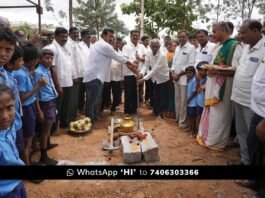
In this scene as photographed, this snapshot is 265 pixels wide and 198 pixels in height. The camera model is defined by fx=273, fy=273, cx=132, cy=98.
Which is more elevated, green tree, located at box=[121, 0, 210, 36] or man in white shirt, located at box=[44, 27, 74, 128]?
green tree, located at box=[121, 0, 210, 36]

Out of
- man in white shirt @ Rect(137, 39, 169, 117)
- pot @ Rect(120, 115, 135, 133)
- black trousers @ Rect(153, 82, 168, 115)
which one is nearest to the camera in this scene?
pot @ Rect(120, 115, 135, 133)

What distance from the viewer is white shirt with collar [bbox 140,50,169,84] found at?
6.29 metres

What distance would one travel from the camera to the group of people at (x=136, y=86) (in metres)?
2.46

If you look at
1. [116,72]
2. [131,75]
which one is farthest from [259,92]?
[116,72]

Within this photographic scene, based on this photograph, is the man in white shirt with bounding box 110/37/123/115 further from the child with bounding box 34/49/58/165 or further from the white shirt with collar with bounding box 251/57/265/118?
the white shirt with collar with bounding box 251/57/265/118

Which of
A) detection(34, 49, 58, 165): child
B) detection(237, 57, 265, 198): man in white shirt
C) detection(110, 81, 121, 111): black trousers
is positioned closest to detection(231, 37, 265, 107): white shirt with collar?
detection(237, 57, 265, 198): man in white shirt

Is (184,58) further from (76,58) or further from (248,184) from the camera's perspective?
(248,184)

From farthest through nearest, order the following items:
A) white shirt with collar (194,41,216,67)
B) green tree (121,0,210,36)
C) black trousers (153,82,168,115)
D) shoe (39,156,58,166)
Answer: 1. green tree (121,0,210,36)
2. black trousers (153,82,168,115)
3. white shirt with collar (194,41,216,67)
4. shoe (39,156,58,166)

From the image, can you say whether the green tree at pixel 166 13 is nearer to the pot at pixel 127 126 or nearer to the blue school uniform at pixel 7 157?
the pot at pixel 127 126

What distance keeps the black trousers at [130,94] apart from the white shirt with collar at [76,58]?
1.17 meters

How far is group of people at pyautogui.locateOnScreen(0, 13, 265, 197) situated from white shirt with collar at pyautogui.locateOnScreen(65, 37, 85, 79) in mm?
21

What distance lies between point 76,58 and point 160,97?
2166 mm

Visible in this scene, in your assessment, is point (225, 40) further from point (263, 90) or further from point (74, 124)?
point (74, 124)

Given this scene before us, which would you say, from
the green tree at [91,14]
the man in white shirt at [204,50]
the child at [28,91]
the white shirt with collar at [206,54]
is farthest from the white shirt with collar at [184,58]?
the green tree at [91,14]
